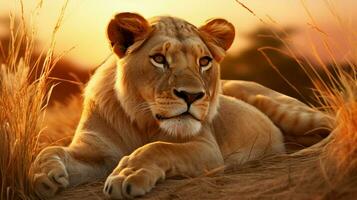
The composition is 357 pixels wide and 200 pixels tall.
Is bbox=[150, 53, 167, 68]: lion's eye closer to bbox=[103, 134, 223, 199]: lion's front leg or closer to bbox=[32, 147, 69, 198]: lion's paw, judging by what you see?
bbox=[103, 134, 223, 199]: lion's front leg

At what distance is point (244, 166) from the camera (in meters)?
5.80

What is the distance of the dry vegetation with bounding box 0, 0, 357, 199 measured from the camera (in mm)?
4691

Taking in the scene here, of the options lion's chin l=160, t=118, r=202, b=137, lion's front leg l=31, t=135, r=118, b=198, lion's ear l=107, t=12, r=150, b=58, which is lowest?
lion's front leg l=31, t=135, r=118, b=198

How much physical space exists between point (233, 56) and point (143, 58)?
10.2m

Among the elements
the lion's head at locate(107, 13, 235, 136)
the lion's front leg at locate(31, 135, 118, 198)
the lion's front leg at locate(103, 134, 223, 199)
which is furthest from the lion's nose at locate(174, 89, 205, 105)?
the lion's front leg at locate(31, 135, 118, 198)

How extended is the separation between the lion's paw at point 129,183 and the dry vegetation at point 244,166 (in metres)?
0.08

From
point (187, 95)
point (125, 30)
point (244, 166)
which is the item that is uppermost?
point (125, 30)

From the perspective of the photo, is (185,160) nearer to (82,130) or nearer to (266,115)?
(82,130)

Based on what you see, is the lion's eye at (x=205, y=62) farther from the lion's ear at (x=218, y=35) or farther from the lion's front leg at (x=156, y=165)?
the lion's front leg at (x=156, y=165)

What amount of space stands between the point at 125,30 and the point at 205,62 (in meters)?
0.59

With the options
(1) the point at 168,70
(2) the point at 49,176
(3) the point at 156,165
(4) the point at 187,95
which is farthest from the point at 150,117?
(2) the point at 49,176

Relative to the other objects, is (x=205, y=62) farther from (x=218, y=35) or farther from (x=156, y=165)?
(x=156, y=165)

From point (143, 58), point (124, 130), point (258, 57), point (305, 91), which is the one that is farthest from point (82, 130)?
point (258, 57)

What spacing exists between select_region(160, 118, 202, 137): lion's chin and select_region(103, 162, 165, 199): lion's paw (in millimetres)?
468
